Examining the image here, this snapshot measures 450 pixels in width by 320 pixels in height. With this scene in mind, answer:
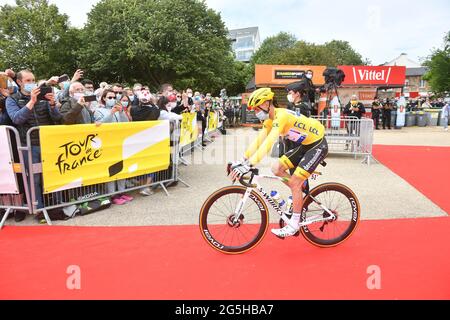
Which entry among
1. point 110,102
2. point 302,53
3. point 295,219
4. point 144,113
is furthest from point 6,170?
point 302,53

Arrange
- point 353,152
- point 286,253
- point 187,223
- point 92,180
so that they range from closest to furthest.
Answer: point 286,253 → point 187,223 → point 92,180 → point 353,152

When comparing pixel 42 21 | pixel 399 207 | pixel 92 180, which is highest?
pixel 42 21

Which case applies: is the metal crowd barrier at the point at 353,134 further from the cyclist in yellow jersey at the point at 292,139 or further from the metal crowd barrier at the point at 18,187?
the metal crowd barrier at the point at 18,187

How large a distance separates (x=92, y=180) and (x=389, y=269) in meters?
4.34

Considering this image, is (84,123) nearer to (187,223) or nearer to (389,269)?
(187,223)

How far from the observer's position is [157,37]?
32750 mm

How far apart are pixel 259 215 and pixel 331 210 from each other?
896 mm

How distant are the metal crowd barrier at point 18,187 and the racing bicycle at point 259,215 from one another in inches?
110

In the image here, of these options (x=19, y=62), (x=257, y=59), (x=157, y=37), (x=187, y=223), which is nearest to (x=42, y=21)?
(x=19, y=62)

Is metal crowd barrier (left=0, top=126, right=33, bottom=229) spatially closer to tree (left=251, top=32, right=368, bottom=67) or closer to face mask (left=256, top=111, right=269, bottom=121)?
face mask (left=256, top=111, right=269, bottom=121)

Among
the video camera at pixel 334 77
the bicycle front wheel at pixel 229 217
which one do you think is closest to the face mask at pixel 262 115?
the bicycle front wheel at pixel 229 217

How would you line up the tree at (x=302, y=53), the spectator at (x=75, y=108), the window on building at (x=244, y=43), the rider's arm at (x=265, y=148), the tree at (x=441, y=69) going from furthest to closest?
the window on building at (x=244, y=43)
the tree at (x=302, y=53)
the tree at (x=441, y=69)
the spectator at (x=75, y=108)
the rider's arm at (x=265, y=148)

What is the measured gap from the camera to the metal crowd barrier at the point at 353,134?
414 inches

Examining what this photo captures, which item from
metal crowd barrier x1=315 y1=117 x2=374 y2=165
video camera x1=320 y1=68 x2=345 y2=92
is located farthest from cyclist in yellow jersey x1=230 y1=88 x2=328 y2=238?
video camera x1=320 y1=68 x2=345 y2=92
